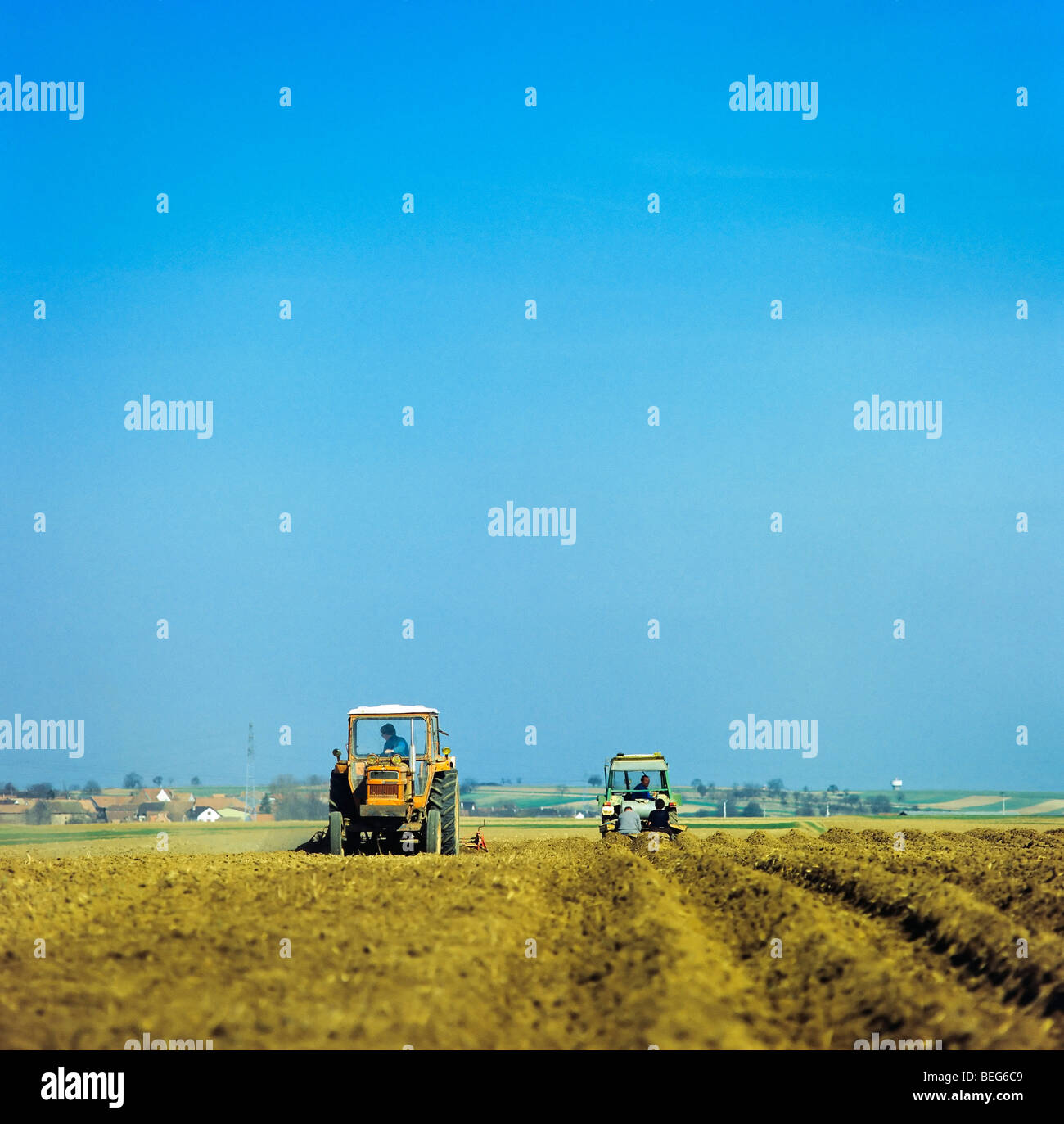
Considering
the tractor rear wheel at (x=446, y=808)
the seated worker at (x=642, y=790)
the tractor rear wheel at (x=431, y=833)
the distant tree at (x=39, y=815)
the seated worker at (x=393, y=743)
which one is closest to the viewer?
the tractor rear wheel at (x=431, y=833)

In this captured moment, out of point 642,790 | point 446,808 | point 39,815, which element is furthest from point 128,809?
→ point 446,808

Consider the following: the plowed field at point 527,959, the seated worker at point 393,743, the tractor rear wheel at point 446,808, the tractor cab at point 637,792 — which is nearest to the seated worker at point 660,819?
the tractor cab at point 637,792

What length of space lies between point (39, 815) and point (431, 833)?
46126 mm

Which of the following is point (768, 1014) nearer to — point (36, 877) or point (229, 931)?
point (229, 931)

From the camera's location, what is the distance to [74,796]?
73.4 m

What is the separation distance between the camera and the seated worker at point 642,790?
29.1 metres

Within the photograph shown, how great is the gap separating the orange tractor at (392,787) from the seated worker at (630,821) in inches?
303

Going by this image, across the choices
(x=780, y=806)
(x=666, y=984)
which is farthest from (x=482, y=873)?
(x=780, y=806)

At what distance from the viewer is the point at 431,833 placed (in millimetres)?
21500

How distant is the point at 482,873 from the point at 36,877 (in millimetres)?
6908

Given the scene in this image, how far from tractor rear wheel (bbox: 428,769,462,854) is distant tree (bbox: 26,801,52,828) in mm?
43563

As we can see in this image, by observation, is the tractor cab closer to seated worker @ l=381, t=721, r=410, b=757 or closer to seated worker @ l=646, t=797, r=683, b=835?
seated worker @ l=646, t=797, r=683, b=835

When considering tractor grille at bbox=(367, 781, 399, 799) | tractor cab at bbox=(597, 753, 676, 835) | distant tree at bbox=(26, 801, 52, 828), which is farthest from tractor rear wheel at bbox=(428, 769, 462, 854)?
distant tree at bbox=(26, 801, 52, 828)

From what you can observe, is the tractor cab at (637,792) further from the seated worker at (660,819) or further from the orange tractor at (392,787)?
the orange tractor at (392,787)
